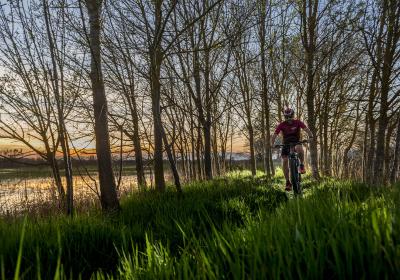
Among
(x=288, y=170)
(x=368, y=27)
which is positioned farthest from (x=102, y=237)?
(x=368, y=27)

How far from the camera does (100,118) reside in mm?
6406

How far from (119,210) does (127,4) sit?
4657mm

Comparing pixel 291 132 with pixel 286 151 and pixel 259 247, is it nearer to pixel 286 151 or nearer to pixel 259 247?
pixel 286 151

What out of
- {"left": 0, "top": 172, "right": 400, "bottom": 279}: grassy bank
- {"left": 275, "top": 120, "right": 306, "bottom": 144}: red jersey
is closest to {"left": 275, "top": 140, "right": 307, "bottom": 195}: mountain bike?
{"left": 275, "top": 120, "right": 306, "bottom": 144}: red jersey

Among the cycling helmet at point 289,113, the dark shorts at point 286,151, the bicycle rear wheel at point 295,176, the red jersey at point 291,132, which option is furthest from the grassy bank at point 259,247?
the cycling helmet at point 289,113

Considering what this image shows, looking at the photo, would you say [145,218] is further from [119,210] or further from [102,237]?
[102,237]

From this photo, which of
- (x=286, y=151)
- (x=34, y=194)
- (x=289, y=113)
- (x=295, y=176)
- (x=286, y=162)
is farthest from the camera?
(x=34, y=194)

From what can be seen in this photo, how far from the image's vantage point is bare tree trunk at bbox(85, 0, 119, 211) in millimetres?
6355

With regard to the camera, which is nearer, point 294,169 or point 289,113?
point 294,169

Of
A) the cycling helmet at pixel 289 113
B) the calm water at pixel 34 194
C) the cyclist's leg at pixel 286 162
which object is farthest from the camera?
the calm water at pixel 34 194

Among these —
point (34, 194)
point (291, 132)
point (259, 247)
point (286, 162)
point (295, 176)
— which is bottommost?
point (34, 194)

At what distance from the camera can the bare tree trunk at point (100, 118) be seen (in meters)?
6.36

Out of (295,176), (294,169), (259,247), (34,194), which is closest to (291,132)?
(294,169)

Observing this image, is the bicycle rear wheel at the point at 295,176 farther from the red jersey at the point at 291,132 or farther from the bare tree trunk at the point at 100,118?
the bare tree trunk at the point at 100,118
